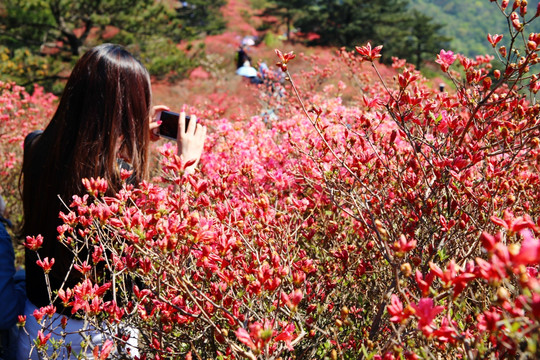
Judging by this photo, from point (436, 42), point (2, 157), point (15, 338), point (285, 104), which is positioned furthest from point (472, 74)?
point (436, 42)

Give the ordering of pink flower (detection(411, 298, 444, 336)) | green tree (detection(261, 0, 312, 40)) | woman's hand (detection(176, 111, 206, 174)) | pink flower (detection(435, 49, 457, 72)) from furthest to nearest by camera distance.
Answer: green tree (detection(261, 0, 312, 40))
woman's hand (detection(176, 111, 206, 174))
pink flower (detection(435, 49, 457, 72))
pink flower (detection(411, 298, 444, 336))

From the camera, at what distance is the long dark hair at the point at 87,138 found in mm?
1737

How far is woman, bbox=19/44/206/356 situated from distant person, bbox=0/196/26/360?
0.19ft

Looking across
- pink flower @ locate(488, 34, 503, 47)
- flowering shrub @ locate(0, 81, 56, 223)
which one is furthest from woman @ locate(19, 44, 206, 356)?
flowering shrub @ locate(0, 81, 56, 223)

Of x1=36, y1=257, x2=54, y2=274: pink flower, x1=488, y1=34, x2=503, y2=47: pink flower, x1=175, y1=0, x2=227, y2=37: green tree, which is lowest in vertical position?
x1=175, y1=0, x2=227, y2=37: green tree

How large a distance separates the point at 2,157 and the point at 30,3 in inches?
286

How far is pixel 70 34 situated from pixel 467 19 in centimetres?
7138

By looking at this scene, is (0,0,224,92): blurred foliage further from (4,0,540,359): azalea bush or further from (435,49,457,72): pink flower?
(435,49,457,72): pink flower

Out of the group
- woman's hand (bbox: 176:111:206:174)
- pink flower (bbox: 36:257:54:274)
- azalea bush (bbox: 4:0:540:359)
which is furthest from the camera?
woman's hand (bbox: 176:111:206:174)

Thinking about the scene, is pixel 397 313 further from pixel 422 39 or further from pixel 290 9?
pixel 290 9

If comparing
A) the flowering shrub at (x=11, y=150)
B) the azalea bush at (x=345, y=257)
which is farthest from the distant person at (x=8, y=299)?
the flowering shrub at (x=11, y=150)

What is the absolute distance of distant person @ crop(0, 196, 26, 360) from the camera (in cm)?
181

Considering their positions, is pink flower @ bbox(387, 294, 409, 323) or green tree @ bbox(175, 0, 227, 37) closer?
pink flower @ bbox(387, 294, 409, 323)

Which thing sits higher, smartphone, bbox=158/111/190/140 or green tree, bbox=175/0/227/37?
smartphone, bbox=158/111/190/140
